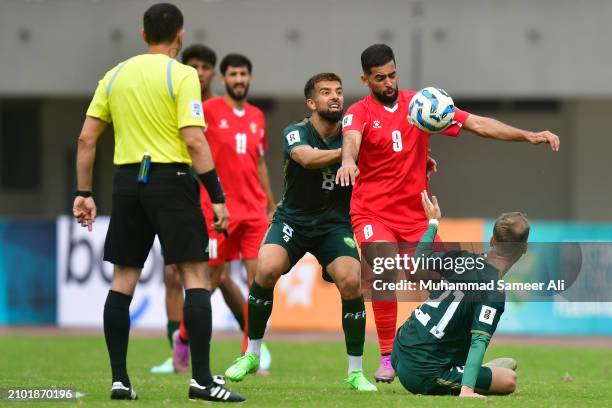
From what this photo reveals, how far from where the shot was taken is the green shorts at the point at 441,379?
26.7 feet

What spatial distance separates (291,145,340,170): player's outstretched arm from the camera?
8.76 metres

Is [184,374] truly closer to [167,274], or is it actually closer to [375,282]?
[167,274]

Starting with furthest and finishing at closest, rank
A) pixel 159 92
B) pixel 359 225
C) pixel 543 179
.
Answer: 1. pixel 543 179
2. pixel 359 225
3. pixel 159 92

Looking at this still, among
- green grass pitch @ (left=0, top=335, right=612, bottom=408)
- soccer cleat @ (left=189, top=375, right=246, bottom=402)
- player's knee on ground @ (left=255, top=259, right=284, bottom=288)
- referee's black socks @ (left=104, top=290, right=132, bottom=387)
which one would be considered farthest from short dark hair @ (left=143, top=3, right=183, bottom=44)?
green grass pitch @ (left=0, top=335, right=612, bottom=408)

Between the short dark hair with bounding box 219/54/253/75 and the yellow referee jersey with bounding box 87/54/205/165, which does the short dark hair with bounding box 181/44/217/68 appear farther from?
the yellow referee jersey with bounding box 87/54/205/165

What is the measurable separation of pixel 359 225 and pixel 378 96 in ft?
3.28

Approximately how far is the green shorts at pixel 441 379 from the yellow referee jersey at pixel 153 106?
1997 millimetres

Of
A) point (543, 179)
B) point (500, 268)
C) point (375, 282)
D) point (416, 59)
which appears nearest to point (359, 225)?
point (375, 282)

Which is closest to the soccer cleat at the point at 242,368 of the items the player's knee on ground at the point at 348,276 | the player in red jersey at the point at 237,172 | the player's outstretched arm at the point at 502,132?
the player's knee on ground at the point at 348,276

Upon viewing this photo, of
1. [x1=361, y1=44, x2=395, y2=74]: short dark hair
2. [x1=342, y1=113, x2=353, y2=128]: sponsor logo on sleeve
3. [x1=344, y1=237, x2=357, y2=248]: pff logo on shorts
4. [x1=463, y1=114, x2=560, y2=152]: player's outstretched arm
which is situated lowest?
[x1=344, y1=237, x2=357, y2=248]: pff logo on shorts

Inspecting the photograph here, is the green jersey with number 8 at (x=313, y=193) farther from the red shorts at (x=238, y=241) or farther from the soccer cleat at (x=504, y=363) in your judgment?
the red shorts at (x=238, y=241)

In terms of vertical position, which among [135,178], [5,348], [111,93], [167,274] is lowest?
[5,348]

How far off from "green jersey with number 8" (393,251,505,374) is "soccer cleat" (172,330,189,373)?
11.0 ft

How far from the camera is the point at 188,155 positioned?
776 cm
